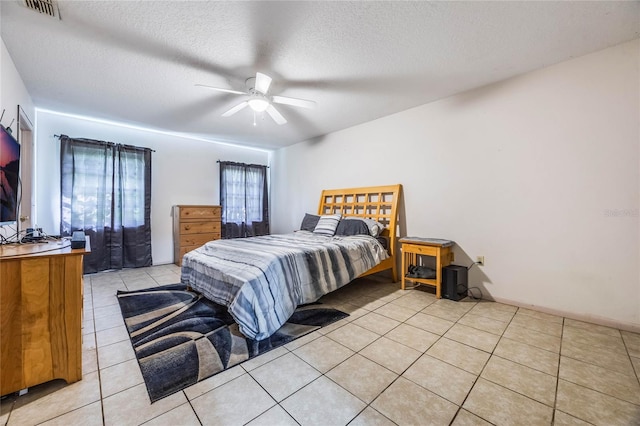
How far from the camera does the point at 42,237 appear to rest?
2205 millimetres

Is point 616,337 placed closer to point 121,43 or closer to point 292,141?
point 121,43

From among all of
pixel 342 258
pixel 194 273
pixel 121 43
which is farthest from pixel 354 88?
pixel 194 273

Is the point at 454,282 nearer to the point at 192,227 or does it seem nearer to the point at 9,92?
the point at 192,227

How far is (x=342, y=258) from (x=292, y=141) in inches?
128

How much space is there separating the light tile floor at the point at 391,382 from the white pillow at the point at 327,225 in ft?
5.34

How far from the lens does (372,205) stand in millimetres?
3967

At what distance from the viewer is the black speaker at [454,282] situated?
2846 mm

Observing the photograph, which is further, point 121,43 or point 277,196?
point 277,196

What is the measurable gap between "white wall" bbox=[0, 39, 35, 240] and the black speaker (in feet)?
13.8

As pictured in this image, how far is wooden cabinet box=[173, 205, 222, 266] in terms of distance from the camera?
4.52 m

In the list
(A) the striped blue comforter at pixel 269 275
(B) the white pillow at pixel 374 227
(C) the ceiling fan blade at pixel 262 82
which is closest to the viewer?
(A) the striped blue comforter at pixel 269 275

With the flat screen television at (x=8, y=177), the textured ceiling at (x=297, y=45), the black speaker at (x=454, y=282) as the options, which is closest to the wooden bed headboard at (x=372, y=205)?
the black speaker at (x=454, y=282)

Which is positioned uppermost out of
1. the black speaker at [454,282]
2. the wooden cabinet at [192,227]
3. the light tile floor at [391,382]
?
the wooden cabinet at [192,227]

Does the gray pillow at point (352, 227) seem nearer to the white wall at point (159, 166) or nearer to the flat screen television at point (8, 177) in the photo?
the white wall at point (159, 166)
